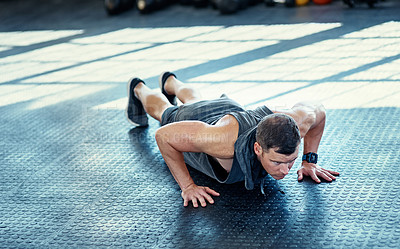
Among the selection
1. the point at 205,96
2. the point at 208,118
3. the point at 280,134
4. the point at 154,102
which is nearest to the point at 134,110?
the point at 154,102

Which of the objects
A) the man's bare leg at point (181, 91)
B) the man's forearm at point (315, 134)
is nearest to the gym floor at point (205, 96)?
the man's forearm at point (315, 134)

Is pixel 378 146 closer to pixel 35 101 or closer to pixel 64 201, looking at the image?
pixel 64 201

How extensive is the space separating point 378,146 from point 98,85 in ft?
7.07

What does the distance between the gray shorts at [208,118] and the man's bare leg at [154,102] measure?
0.51 feet

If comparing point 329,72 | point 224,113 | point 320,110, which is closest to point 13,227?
point 224,113

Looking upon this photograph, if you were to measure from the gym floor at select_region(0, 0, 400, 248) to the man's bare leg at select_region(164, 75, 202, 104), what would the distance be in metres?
0.25

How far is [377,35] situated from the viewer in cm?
461

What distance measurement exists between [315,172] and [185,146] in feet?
2.11

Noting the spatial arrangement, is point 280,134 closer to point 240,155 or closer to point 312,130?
point 240,155

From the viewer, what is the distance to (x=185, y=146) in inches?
86.1

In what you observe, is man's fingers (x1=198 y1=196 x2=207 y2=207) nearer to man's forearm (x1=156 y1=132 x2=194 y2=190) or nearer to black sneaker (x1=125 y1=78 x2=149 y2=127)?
man's forearm (x1=156 y1=132 x2=194 y2=190)

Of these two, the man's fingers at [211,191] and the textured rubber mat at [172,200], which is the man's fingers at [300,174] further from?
the man's fingers at [211,191]

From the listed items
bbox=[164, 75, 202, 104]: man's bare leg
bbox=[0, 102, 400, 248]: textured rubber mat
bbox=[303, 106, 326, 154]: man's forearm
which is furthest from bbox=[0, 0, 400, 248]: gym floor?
bbox=[164, 75, 202, 104]: man's bare leg

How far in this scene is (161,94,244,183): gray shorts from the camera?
237cm
